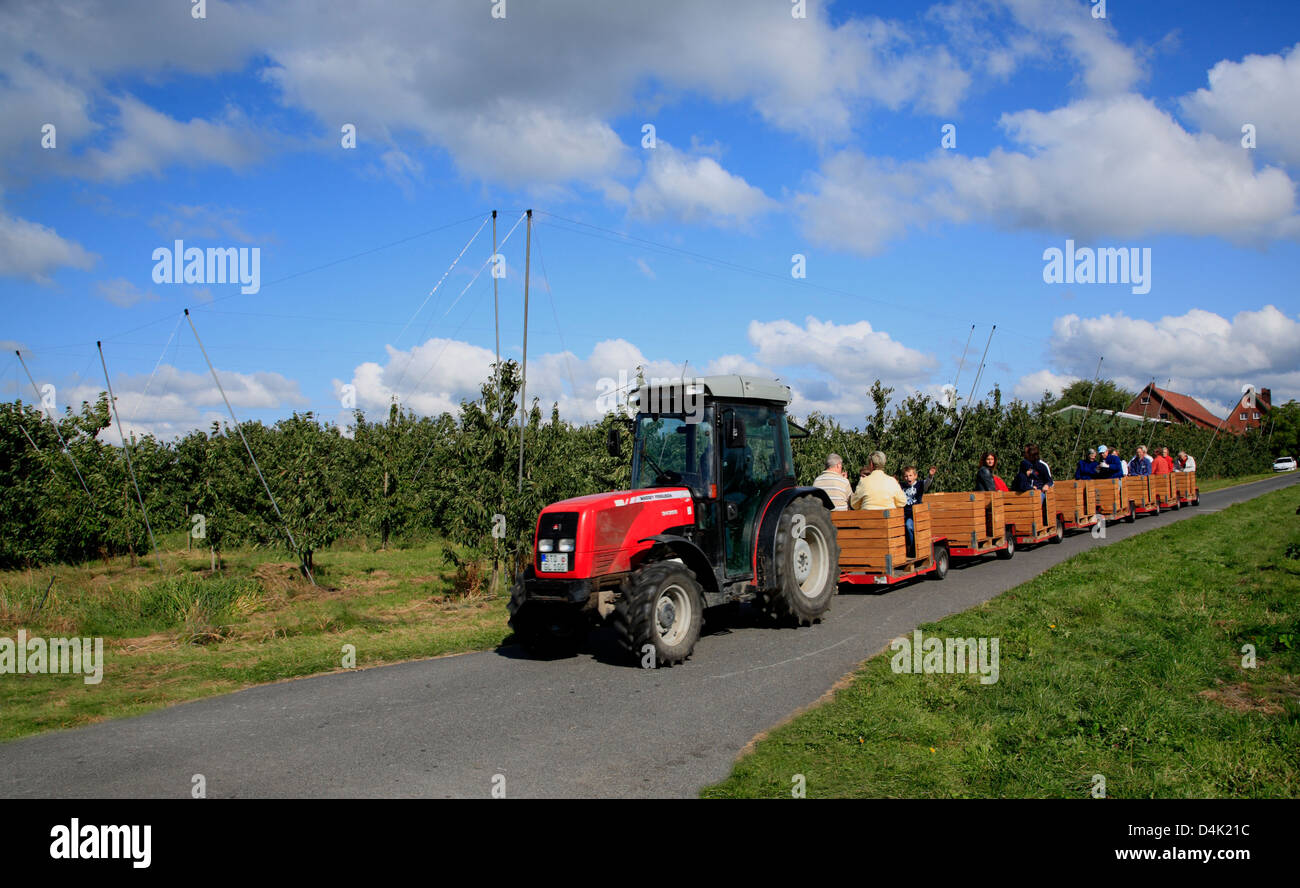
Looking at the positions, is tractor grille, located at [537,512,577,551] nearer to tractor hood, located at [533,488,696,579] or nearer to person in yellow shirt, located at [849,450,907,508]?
tractor hood, located at [533,488,696,579]

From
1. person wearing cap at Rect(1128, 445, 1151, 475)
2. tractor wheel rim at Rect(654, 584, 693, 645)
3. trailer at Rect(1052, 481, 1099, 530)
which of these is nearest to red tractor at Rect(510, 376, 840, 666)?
tractor wheel rim at Rect(654, 584, 693, 645)

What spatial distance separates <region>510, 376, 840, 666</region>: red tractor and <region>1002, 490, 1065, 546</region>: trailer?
21.8 feet

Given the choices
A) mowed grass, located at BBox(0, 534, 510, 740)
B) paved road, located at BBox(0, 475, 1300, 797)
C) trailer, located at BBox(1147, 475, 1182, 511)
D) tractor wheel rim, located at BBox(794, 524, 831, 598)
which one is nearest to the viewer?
paved road, located at BBox(0, 475, 1300, 797)

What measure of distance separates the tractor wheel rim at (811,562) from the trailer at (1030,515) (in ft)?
21.5

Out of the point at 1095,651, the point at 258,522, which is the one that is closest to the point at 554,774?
the point at 1095,651

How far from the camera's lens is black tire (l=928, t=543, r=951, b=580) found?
504 inches

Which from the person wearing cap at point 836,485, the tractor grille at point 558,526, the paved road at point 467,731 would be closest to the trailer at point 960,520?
the person wearing cap at point 836,485

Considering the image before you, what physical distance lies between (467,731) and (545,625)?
2.39m

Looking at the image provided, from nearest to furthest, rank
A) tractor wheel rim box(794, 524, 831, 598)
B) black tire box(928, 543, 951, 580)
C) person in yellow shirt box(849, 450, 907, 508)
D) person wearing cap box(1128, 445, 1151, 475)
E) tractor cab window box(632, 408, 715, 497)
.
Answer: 1. tractor cab window box(632, 408, 715, 497)
2. tractor wheel rim box(794, 524, 831, 598)
3. person in yellow shirt box(849, 450, 907, 508)
4. black tire box(928, 543, 951, 580)
5. person wearing cap box(1128, 445, 1151, 475)

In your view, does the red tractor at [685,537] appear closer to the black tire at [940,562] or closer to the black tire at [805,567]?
the black tire at [805,567]

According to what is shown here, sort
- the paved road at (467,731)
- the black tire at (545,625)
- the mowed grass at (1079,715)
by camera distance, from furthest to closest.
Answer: the black tire at (545,625)
the paved road at (467,731)
the mowed grass at (1079,715)

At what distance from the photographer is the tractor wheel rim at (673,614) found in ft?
25.4

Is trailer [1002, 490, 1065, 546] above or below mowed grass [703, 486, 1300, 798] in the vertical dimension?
above
